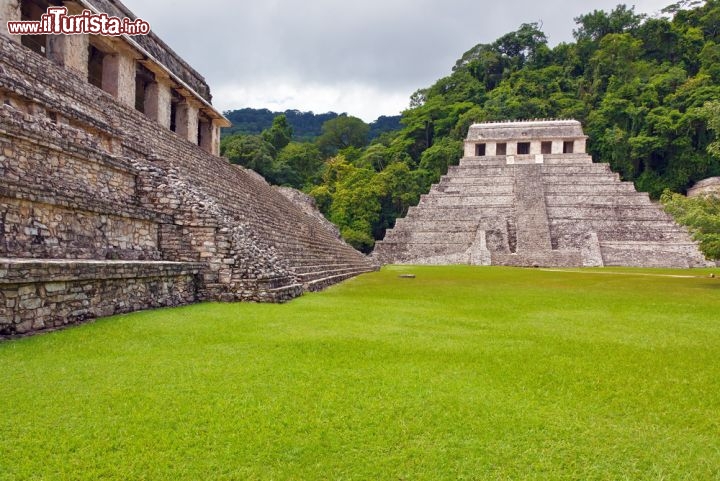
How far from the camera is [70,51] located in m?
11.0

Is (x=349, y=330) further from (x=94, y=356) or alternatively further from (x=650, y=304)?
(x=650, y=304)

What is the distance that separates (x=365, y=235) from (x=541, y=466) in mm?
26577

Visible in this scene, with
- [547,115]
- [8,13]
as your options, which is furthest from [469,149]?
[8,13]

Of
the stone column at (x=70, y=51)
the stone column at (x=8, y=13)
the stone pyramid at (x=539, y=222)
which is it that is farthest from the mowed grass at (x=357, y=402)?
the stone pyramid at (x=539, y=222)

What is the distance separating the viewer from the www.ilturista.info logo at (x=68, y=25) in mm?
9828

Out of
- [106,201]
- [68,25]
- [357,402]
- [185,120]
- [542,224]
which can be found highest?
[68,25]

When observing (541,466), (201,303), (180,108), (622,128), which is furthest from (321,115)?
(541,466)

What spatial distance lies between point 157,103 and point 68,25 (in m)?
3.77

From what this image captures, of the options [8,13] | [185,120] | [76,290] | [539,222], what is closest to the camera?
[76,290]

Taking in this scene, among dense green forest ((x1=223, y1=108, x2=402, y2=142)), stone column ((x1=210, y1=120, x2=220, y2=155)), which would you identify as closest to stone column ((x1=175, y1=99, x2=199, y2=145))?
stone column ((x1=210, y1=120, x2=220, y2=155))

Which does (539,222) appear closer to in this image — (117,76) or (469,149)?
(469,149)

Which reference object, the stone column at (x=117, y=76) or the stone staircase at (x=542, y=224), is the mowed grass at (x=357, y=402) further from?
the stone staircase at (x=542, y=224)

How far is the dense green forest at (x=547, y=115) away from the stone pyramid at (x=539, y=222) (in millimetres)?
4504

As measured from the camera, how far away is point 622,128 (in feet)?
121
